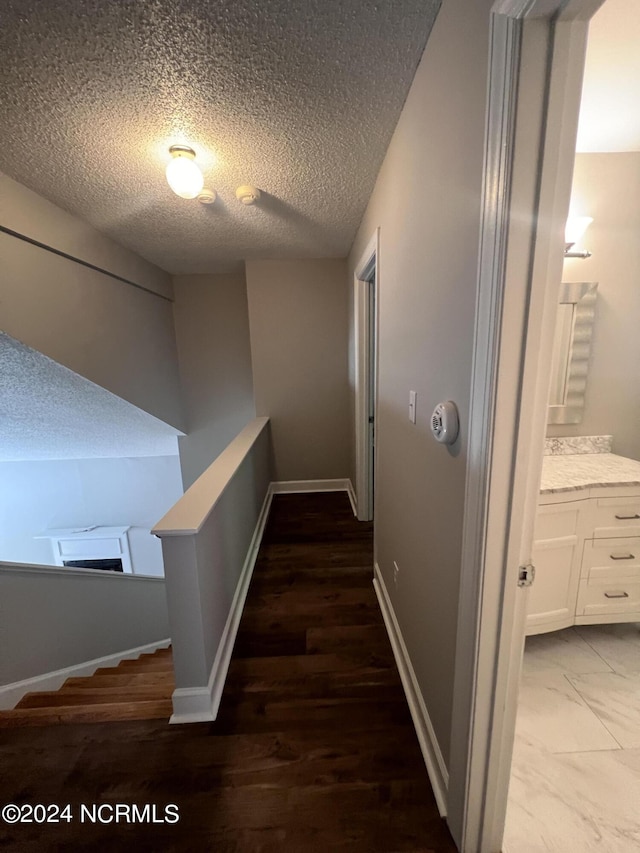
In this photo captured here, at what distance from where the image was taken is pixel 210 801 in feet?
3.26

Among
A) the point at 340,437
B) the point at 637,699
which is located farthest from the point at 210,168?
the point at 637,699

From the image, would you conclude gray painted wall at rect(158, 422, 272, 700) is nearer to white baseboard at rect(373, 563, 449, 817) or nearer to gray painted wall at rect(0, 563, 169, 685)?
white baseboard at rect(373, 563, 449, 817)

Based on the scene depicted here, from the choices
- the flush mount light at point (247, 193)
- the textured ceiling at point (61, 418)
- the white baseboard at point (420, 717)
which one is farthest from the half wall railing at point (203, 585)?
the flush mount light at point (247, 193)

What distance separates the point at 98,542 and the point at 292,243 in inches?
194

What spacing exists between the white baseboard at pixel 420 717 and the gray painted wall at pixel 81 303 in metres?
2.44

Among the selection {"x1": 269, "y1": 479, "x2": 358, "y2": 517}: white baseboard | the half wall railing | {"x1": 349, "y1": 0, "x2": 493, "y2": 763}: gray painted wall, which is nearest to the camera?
{"x1": 349, "y1": 0, "x2": 493, "y2": 763}: gray painted wall

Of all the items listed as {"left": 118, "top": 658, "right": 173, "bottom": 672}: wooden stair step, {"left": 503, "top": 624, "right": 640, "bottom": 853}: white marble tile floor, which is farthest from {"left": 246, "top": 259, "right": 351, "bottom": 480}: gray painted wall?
{"left": 503, "top": 624, "right": 640, "bottom": 853}: white marble tile floor

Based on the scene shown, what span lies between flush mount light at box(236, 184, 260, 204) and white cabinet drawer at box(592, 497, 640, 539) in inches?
90.6

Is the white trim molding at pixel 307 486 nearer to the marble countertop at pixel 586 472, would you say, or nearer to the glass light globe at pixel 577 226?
the marble countertop at pixel 586 472

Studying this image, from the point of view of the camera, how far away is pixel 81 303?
206cm

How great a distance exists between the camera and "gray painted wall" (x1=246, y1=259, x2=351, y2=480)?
305 cm

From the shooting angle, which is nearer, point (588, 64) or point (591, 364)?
point (588, 64)

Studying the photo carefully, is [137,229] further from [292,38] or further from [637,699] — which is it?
[637,699]

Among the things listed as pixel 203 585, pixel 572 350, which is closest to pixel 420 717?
pixel 203 585
